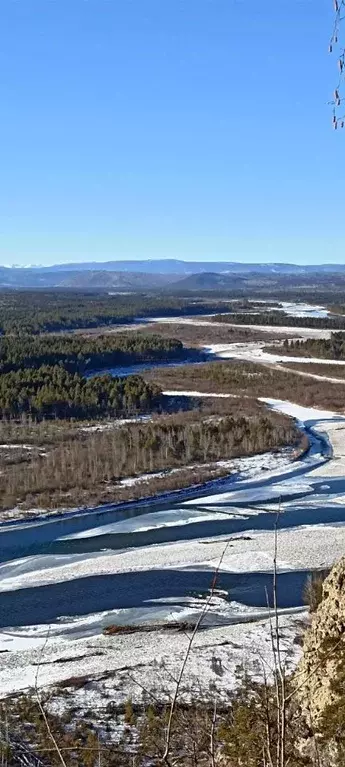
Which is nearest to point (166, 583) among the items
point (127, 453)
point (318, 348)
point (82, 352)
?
point (127, 453)

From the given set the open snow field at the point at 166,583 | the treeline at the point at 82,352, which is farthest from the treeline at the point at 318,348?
the open snow field at the point at 166,583

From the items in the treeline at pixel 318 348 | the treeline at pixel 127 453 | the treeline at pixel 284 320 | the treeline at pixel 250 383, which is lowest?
the treeline at pixel 127 453

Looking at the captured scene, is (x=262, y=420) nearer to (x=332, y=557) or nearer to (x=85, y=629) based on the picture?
(x=332, y=557)

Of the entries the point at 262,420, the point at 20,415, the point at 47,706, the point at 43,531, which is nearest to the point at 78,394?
the point at 20,415

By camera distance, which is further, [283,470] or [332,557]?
[283,470]

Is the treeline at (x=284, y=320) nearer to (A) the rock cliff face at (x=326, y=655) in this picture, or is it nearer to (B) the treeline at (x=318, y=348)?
(B) the treeline at (x=318, y=348)

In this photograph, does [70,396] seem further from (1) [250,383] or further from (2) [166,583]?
(2) [166,583]
